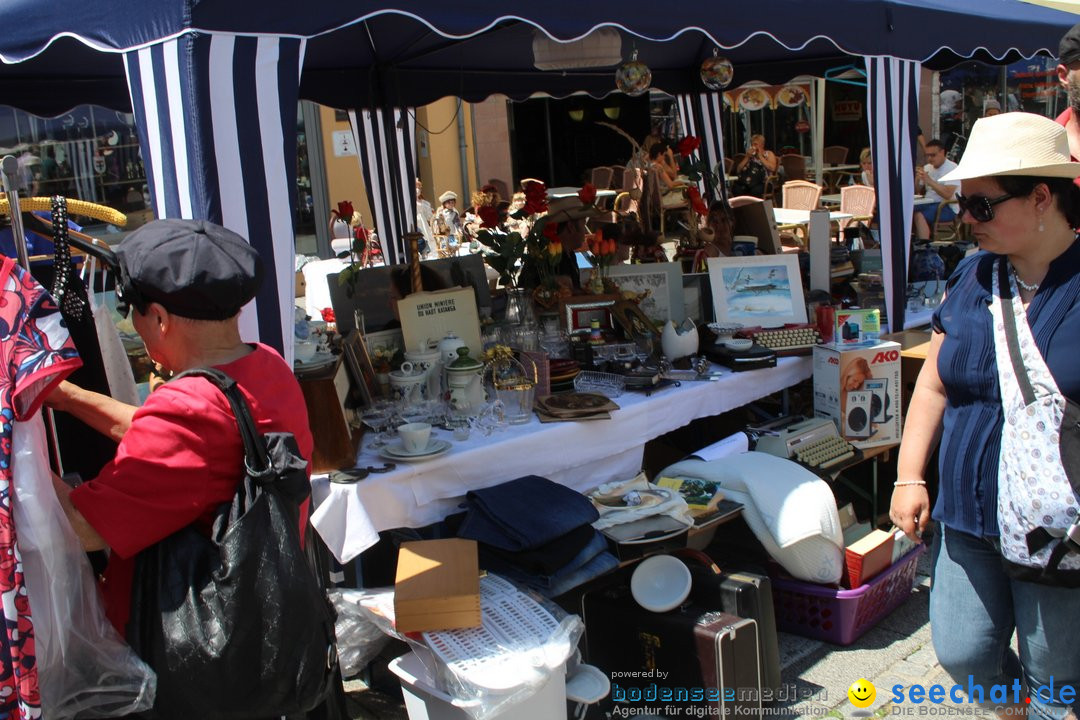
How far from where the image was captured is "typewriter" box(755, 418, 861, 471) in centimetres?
368

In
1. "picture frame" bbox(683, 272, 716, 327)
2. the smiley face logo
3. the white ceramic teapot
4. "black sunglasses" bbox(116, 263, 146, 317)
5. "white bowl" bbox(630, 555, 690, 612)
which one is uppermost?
"black sunglasses" bbox(116, 263, 146, 317)

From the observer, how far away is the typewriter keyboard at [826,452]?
3.69 m

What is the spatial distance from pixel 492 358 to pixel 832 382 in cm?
147

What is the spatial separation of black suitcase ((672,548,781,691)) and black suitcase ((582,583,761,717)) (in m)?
0.05

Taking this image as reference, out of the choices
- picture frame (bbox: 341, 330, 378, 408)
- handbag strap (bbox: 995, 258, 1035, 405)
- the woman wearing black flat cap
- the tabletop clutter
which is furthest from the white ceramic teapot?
the woman wearing black flat cap

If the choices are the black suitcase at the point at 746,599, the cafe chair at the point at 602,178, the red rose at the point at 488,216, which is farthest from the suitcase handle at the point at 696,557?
the cafe chair at the point at 602,178

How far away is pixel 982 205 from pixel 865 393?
1968mm

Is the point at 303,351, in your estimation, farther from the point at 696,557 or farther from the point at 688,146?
the point at 688,146

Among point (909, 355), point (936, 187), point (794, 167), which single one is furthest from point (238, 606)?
point (794, 167)

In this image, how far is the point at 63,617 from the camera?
1.66m

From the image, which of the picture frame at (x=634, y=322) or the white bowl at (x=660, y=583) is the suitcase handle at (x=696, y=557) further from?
the picture frame at (x=634, y=322)

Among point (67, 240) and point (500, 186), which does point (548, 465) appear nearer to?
point (67, 240)

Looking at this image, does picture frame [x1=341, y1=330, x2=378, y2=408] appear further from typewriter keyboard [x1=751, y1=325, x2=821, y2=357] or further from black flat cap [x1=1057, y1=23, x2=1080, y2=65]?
black flat cap [x1=1057, y1=23, x2=1080, y2=65]

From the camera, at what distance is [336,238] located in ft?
33.4
